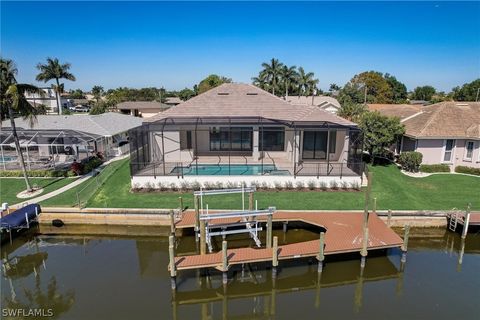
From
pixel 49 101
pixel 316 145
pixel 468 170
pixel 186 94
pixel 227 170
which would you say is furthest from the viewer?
pixel 186 94

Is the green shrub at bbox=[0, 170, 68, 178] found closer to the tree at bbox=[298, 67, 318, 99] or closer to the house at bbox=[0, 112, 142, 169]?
the house at bbox=[0, 112, 142, 169]

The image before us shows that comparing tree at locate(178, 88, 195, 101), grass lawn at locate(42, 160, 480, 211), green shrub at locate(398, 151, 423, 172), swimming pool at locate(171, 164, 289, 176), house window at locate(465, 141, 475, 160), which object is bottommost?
grass lawn at locate(42, 160, 480, 211)

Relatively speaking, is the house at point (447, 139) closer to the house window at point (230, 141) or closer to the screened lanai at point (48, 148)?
the house window at point (230, 141)

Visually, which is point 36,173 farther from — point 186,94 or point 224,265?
point 186,94

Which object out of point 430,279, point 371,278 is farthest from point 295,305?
point 430,279

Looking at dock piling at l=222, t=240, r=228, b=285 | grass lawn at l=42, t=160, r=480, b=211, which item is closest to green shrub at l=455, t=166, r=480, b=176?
grass lawn at l=42, t=160, r=480, b=211

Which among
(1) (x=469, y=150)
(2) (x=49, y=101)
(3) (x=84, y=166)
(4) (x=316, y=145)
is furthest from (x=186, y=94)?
(1) (x=469, y=150)
